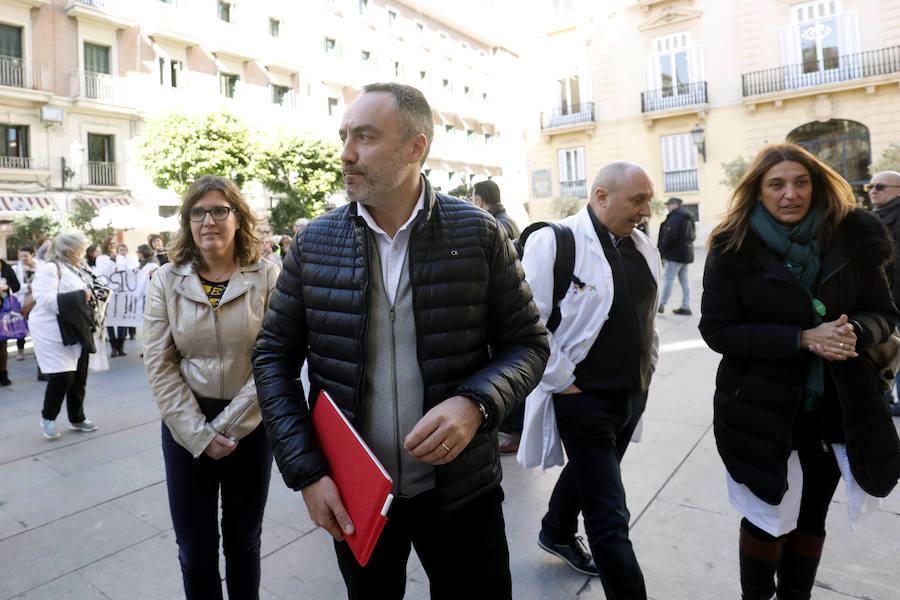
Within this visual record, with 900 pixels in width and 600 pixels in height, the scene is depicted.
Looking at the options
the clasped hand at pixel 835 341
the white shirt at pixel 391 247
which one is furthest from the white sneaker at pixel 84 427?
the clasped hand at pixel 835 341

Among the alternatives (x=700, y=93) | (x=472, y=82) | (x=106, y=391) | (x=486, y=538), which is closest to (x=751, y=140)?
(x=700, y=93)

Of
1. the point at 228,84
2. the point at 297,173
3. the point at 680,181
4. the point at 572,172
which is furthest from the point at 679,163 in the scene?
the point at 228,84

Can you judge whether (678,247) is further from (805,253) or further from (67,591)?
(67,591)

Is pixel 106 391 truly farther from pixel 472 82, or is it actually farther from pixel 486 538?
pixel 472 82

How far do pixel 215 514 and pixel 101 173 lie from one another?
24.3 metres

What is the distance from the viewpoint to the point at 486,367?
5.44ft

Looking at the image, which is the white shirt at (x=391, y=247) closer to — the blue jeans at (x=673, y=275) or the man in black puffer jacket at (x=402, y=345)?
the man in black puffer jacket at (x=402, y=345)

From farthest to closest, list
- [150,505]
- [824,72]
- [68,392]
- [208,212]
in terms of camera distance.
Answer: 1. [824,72]
2. [68,392]
3. [150,505]
4. [208,212]

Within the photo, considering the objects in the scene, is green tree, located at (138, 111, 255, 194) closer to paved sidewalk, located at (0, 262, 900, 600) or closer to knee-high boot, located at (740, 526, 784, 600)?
paved sidewalk, located at (0, 262, 900, 600)

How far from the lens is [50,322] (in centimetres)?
517

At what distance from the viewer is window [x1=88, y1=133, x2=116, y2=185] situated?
72.5 ft

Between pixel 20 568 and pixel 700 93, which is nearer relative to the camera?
pixel 20 568

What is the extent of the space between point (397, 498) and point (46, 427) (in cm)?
486

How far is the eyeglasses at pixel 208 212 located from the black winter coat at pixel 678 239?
324 inches
